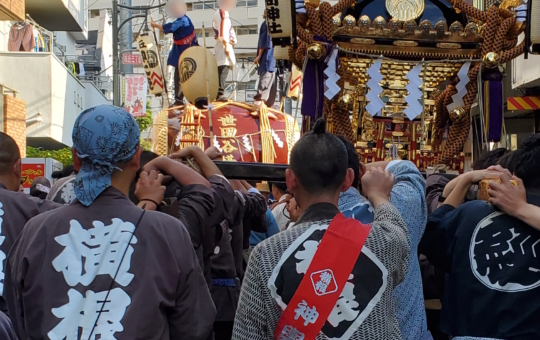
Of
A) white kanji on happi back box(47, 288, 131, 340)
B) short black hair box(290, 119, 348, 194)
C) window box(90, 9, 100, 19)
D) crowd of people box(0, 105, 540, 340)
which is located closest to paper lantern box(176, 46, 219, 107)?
crowd of people box(0, 105, 540, 340)

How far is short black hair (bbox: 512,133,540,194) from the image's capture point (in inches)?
110

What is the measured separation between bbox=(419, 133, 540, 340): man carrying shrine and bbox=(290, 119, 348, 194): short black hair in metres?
0.84

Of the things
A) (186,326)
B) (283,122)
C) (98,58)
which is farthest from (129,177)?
(98,58)

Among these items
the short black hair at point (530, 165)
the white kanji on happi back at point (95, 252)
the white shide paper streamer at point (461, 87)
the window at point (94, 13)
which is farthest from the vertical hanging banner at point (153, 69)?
the window at point (94, 13)

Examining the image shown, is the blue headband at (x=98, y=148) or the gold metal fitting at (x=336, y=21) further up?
the gold metal fitting at (x=336, y=21)

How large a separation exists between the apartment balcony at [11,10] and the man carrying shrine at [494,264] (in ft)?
36.8

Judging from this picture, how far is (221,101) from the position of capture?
10164 millimetres

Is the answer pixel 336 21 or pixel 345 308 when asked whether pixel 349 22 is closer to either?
pixel 336 21

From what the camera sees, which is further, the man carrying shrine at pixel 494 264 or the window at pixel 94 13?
the window at pixel 94 13

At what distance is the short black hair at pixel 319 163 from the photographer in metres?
2.26

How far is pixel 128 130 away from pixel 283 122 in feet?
25.8

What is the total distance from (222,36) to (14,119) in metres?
5.47

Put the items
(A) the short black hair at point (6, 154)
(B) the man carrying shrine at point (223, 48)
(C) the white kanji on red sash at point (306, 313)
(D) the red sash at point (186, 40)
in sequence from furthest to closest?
1. (B) the man carrying shrine at point (223, 48)
2. (D) the red sash at point (186, 40)
3. (A) the short black hair at point (6, 154)
4. (C) the white kanji on red sash at point (306, 313)

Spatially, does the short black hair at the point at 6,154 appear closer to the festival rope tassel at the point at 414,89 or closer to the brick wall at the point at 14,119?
the festival rope tassel at the point at 414,89
